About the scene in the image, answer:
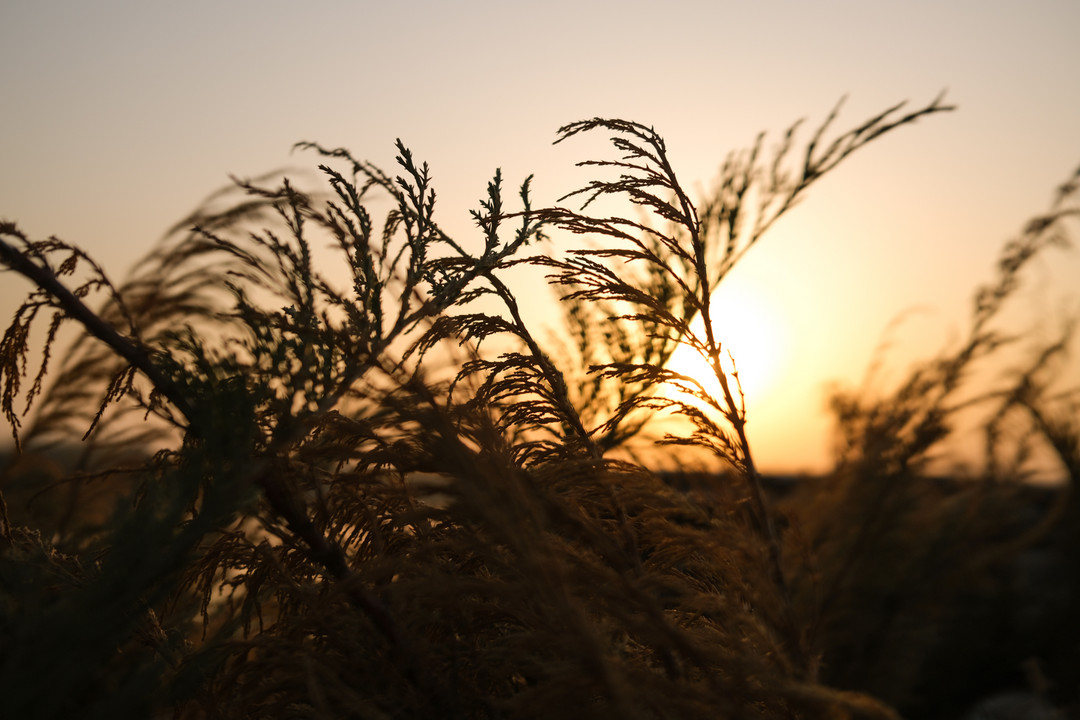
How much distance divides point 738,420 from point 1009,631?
3.44 metres

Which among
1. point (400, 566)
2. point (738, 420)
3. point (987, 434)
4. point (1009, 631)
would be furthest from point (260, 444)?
point (1009, 631)

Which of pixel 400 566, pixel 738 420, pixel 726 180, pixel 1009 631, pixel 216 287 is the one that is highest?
pixel 726 180

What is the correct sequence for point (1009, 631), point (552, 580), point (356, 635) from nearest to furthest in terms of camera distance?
1. point (552, 580)
2. point (356, 635)
3. point (1009, 631)

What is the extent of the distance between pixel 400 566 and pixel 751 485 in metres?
0.98

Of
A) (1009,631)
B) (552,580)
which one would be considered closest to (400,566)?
(552,580)

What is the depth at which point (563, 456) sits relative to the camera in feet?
6.49

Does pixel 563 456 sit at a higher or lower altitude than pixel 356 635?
higher

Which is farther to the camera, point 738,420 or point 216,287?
point 216,287

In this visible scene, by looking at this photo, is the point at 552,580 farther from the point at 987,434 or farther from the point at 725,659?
the point at 987,434

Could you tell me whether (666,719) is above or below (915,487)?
below

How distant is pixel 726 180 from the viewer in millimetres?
2668

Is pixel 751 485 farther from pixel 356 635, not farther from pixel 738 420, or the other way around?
pixel 356 635

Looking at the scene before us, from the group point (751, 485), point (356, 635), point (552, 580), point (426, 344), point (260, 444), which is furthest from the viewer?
point (751, 485)

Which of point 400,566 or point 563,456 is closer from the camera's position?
point 400,566
